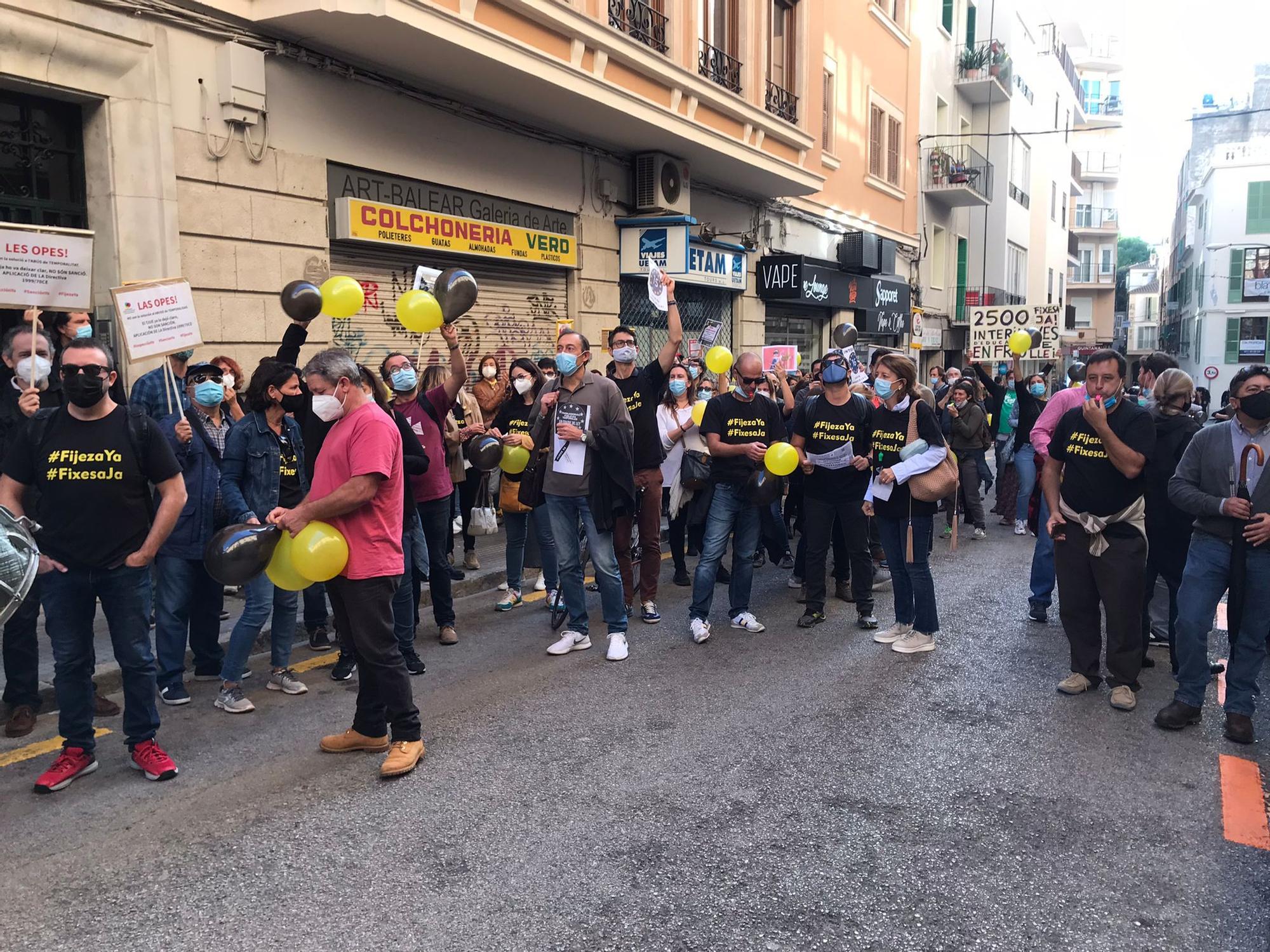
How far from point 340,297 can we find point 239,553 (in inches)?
95.8

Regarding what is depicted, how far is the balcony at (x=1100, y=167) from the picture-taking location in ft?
227

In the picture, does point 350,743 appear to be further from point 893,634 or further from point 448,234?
point 448,234

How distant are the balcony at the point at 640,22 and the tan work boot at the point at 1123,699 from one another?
9.87 metres

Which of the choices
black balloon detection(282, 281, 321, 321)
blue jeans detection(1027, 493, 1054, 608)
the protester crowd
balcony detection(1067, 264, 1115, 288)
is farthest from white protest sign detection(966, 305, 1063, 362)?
balcony detection(1067, 264, 1115, 288)

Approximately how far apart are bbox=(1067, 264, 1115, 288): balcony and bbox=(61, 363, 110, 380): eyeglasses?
71044mm

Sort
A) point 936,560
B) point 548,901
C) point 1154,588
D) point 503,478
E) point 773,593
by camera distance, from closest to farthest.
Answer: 1. point 548,901
2. point 1154,588
3. point 503,478
4. point 773,593
5. point 936,560

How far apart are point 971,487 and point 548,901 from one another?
887 cm

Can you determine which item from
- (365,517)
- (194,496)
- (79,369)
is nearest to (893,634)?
(365,517)

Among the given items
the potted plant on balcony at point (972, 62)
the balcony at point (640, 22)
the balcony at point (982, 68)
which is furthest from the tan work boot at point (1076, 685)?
the potted plant on balcony at point (972, 62)

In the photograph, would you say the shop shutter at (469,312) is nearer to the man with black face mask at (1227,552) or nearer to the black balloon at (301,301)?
the black balloon at (301,301)

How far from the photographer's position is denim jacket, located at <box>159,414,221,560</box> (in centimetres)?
541

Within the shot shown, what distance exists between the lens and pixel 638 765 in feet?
15.0

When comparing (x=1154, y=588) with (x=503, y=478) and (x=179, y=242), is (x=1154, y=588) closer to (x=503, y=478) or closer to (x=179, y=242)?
(x=503, y=478)

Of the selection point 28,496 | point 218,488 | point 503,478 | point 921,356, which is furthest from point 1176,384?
point 921,356
